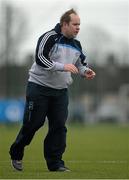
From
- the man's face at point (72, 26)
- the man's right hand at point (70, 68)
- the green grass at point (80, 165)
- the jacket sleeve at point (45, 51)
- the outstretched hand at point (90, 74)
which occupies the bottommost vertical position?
the green grass at point (80, 165)

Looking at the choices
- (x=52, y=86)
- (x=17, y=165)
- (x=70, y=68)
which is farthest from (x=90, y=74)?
(x=17, y=165)

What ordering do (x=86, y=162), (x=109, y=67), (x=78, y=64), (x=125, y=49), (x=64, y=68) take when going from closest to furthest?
(x=64, y=68)
(x=78, y=64)
(x=86, y=162)
(x=125, y=49)
(x=109, y=67)

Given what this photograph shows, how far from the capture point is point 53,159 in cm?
1168

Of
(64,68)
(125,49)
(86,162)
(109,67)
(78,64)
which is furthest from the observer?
(109,67)

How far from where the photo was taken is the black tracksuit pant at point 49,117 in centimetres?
1141

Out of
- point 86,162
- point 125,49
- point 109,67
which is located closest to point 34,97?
point 86,162

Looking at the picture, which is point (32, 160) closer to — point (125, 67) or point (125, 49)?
point (125, 49)

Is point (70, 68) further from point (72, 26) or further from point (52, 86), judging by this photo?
point (72, 26)

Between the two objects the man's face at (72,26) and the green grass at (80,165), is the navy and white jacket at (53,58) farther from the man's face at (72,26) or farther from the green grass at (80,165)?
the green grass at (80,165)

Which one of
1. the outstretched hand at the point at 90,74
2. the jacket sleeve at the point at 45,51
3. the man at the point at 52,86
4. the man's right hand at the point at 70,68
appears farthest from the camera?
the outstretched hand at the point at 90,74

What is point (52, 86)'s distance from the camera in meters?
11.4

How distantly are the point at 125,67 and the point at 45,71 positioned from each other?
56.6 metres

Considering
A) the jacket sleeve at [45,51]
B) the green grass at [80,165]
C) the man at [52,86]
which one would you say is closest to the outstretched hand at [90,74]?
the man at [52,86]

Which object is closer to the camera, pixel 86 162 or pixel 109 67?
pixel 86 162
